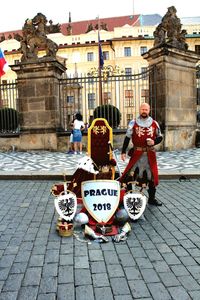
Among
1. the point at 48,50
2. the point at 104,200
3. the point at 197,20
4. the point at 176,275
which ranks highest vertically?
the point at 197,20

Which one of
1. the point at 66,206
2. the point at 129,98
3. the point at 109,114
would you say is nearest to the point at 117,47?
the point at 129,98

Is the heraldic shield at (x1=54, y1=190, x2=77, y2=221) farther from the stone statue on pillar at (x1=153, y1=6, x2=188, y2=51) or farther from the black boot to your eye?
the stone statue on pillar at (x1=153, y1=6, x2=188, y2=51)

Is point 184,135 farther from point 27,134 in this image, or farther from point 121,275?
point 121,275

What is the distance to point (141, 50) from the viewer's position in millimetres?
56281

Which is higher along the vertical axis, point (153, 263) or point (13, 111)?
point (13, 111)

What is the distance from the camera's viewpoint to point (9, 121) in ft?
48.7

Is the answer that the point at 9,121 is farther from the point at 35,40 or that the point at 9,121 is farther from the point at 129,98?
the point at 129,98

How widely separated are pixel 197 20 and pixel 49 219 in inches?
2665

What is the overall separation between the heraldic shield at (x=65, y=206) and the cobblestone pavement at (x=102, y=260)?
0.27 metres

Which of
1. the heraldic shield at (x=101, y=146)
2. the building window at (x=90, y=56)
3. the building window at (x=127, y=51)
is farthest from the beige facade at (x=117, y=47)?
the heraldic shield at (x=101, y=146)

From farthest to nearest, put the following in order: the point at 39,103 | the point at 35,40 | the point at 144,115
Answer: the point at 35,40
the point at 39,103
the point at 144,115

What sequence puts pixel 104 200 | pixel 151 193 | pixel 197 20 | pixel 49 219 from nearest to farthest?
pixel 104 200 < pixel 49 219 < pixel 151 193 < pixel 197 20

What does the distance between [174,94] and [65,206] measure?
9426 millimetres

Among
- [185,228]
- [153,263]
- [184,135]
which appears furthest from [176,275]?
[184,135]
